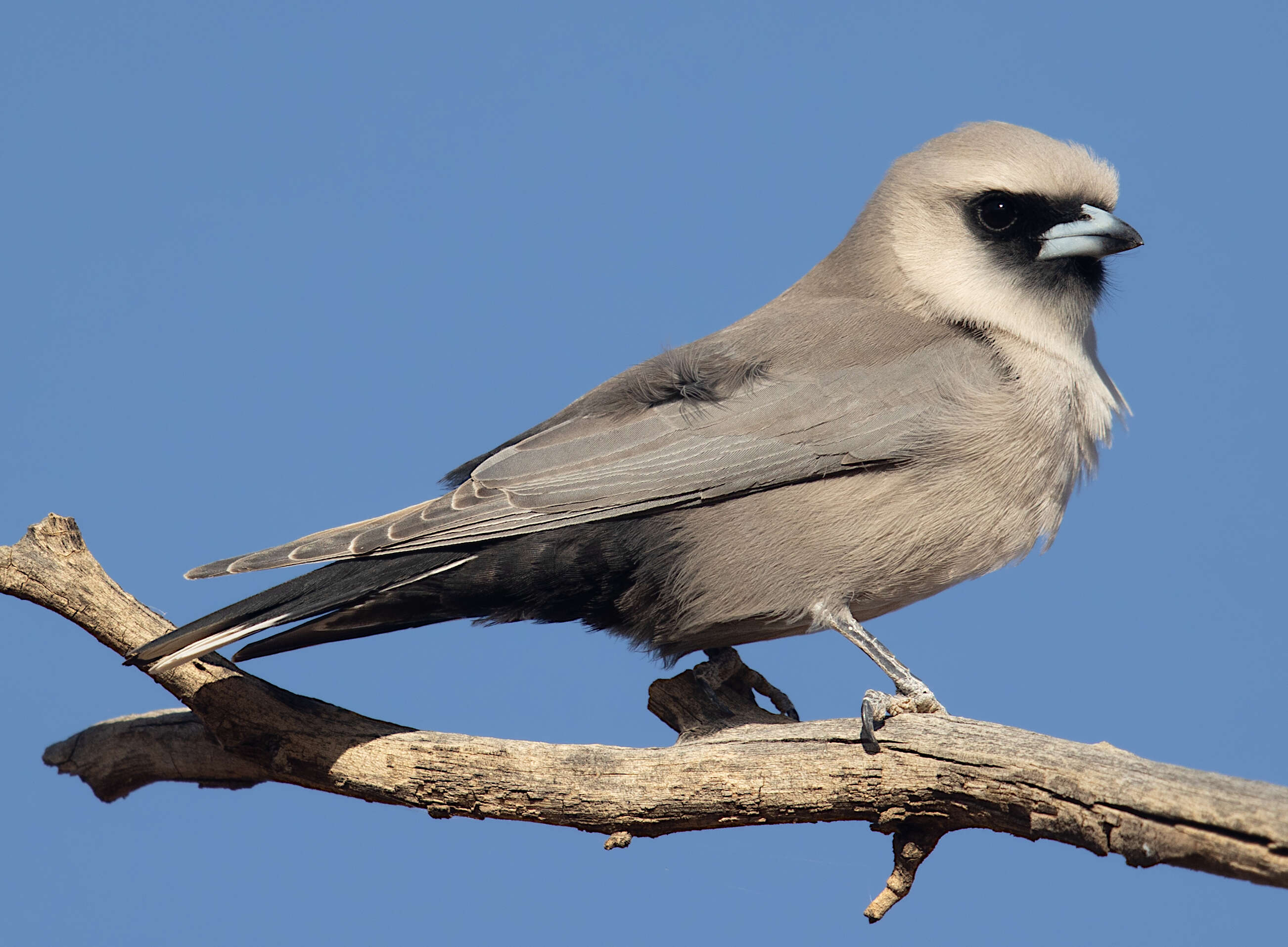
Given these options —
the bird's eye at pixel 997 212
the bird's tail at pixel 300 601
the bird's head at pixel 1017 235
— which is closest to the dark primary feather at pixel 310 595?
the bird's tail at pixel 300 601

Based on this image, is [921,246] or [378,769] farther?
[921,246]

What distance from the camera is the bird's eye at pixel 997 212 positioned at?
205 inches

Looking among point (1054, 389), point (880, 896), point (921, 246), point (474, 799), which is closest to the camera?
point (880, 896)

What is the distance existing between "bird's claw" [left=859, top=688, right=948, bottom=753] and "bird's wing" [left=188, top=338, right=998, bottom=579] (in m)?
0.95

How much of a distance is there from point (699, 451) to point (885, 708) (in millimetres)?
1272

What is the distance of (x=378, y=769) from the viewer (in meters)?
4.73

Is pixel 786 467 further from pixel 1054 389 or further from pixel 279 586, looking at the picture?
pixel 279 586

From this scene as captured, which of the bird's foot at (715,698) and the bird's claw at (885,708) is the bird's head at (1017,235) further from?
the bird's foot at (715,698)

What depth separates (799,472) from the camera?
4.77 m

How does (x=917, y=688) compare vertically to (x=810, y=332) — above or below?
below

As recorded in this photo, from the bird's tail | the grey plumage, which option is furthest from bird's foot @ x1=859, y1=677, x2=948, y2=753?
the bird's tail

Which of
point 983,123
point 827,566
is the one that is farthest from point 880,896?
point 983,123

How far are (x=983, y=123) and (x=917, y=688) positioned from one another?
271 centimetres

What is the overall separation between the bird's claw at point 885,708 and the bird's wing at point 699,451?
95 cm
